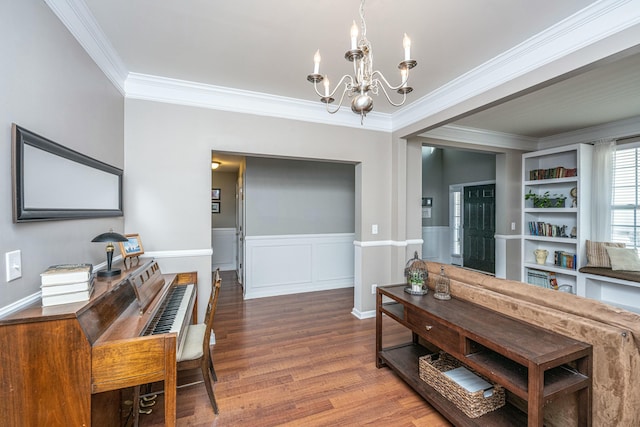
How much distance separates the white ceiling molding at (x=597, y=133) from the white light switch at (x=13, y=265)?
6.18 meters

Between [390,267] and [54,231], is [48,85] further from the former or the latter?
[390,267]

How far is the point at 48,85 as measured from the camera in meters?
1.48

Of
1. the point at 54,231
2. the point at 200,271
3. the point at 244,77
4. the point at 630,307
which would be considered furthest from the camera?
the point at 630,307

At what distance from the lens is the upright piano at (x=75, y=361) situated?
1165 millimetres

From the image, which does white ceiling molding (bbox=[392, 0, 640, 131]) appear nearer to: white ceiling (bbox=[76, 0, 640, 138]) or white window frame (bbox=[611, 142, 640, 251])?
white ceiling (bbox=[76, 0, 640, 138])

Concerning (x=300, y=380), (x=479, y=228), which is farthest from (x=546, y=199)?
(x=300, y=380)

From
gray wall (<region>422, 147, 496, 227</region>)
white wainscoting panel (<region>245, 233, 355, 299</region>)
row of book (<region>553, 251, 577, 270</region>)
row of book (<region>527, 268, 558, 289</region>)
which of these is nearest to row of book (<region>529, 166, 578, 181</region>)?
row of book (<region>553, 251, 577, 270</region>)

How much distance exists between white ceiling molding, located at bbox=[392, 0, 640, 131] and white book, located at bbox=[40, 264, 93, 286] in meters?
3.19

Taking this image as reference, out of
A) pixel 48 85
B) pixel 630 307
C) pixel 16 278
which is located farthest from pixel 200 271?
pixel 630 307

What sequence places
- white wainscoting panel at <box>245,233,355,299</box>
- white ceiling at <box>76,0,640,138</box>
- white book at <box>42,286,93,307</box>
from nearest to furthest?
1. white book at <box>42,286,93,307</box>
2. white ceiling at <box>76,0,640,138</box>
3. white wainscoting panel at <box>245,233,355,299</box>

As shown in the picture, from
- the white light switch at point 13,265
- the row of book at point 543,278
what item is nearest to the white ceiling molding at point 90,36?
the white light switch at point 13,265

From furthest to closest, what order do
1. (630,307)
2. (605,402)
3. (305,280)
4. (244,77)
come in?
(305,280) < (630,307) < (244,77) < (605,402)

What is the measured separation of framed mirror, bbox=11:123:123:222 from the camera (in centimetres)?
126

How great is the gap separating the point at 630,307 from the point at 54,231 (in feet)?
19.9
